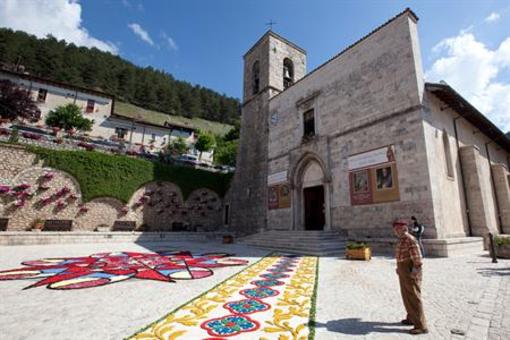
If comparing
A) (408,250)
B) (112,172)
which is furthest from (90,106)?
(408,250)

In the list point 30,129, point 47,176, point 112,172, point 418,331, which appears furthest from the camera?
point 30,129

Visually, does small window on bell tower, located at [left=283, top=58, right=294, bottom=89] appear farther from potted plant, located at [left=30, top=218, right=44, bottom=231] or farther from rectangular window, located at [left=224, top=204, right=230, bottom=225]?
potted plant, located at [left=30, top=218, right=44, bottom=231]

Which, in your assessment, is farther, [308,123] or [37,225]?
[308,123]

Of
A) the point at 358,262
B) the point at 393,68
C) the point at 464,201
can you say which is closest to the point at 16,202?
the point at 358,262

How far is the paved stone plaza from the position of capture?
2689mm

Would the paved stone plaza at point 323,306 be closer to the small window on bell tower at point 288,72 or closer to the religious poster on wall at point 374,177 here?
the religious poster on wall at point 374,177

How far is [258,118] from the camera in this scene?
60.7 feet

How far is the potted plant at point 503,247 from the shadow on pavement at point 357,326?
7870mm

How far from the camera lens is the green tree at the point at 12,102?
64.8ft

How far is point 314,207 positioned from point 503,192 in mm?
10261

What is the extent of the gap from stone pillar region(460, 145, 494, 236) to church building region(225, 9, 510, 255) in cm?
4

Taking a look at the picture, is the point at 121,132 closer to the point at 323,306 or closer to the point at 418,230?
the point at 418,230

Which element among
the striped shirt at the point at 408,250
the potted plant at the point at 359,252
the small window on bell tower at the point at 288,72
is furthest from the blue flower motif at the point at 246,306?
the small window on bell tower at the point at 288,72

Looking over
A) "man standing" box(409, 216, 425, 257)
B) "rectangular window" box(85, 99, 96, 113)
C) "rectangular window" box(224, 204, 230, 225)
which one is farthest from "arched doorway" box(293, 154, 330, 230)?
"rectangular window" box(85, 99, 96, 113)
